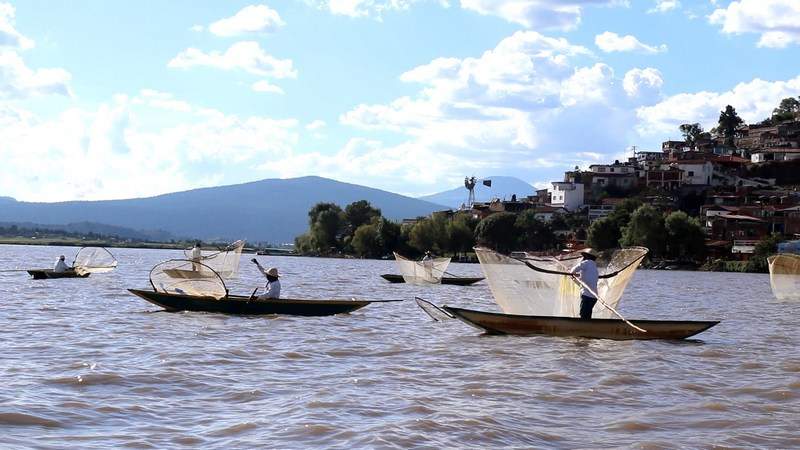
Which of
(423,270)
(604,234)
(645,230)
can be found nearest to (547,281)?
(423,270)

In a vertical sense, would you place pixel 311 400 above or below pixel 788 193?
below

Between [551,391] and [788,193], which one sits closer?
[551,391]

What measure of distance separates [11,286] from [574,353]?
1218 inches

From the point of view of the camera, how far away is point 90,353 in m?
18.4

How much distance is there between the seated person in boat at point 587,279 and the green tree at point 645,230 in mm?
89001

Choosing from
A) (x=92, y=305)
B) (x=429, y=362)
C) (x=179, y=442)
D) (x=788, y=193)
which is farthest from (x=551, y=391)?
(x=788, y=193)

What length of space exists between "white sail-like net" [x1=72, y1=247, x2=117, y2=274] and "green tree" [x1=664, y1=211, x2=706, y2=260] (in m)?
75.1

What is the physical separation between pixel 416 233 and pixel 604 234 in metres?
30.2

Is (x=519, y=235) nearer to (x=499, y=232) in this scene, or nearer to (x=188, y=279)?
(x=499, y=232)

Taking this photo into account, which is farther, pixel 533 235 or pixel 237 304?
pixel 533 235

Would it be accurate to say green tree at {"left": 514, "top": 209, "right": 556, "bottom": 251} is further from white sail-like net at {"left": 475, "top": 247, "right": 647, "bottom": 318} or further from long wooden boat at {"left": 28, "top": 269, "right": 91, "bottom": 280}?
white sail-like net at {"left": 475, "top": 247, "right": 647, "bottom": 318}

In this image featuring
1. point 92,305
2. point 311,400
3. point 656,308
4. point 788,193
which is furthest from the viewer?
point 788,193

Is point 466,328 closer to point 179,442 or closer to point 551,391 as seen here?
point 551,391

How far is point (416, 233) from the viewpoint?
138m
